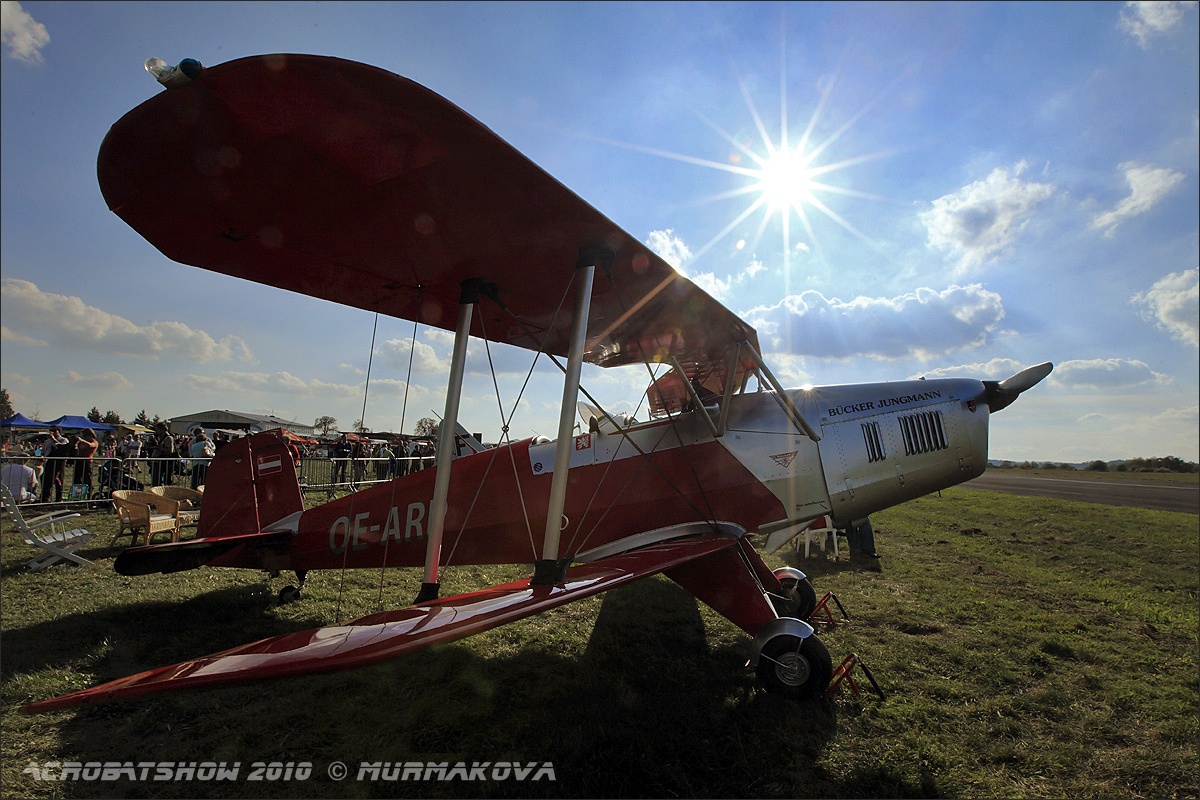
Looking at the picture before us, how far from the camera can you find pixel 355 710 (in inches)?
124

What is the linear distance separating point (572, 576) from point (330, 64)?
2.85 metres

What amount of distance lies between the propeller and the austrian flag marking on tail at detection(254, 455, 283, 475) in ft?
23.5

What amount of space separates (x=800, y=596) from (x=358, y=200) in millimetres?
4896

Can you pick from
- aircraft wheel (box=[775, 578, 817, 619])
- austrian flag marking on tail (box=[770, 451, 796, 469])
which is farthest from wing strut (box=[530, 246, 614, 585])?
aircraft wheel (box=[775, 578, 817, 619])

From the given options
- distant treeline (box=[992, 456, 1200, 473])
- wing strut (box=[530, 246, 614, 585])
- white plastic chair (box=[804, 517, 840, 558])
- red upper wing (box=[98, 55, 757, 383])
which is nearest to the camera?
red upper wing (box=[98, 55, 757, 383])

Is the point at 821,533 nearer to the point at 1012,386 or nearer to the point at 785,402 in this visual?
the point at 1012,386

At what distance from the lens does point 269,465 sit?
5.43 meters

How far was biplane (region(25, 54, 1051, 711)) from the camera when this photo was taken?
2.15 metres

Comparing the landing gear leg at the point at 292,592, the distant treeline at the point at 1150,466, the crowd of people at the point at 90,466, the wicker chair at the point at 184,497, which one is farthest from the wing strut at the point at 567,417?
the distant treeline at the point at 1150,466

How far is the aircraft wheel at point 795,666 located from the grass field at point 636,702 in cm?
11

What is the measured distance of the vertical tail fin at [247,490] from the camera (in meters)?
5.27

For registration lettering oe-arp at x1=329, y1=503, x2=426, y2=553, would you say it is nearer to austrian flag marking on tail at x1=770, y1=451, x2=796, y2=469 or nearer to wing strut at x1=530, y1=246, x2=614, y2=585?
wing strut at x1=530, y1=246, x2=614, y2=585

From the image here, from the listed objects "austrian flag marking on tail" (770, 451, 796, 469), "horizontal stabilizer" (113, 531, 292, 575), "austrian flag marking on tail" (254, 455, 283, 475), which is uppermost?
"austrian flag marking on tail" (770, 451, 796, 469)

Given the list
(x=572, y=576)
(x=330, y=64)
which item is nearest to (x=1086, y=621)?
(x=572, y=576)
